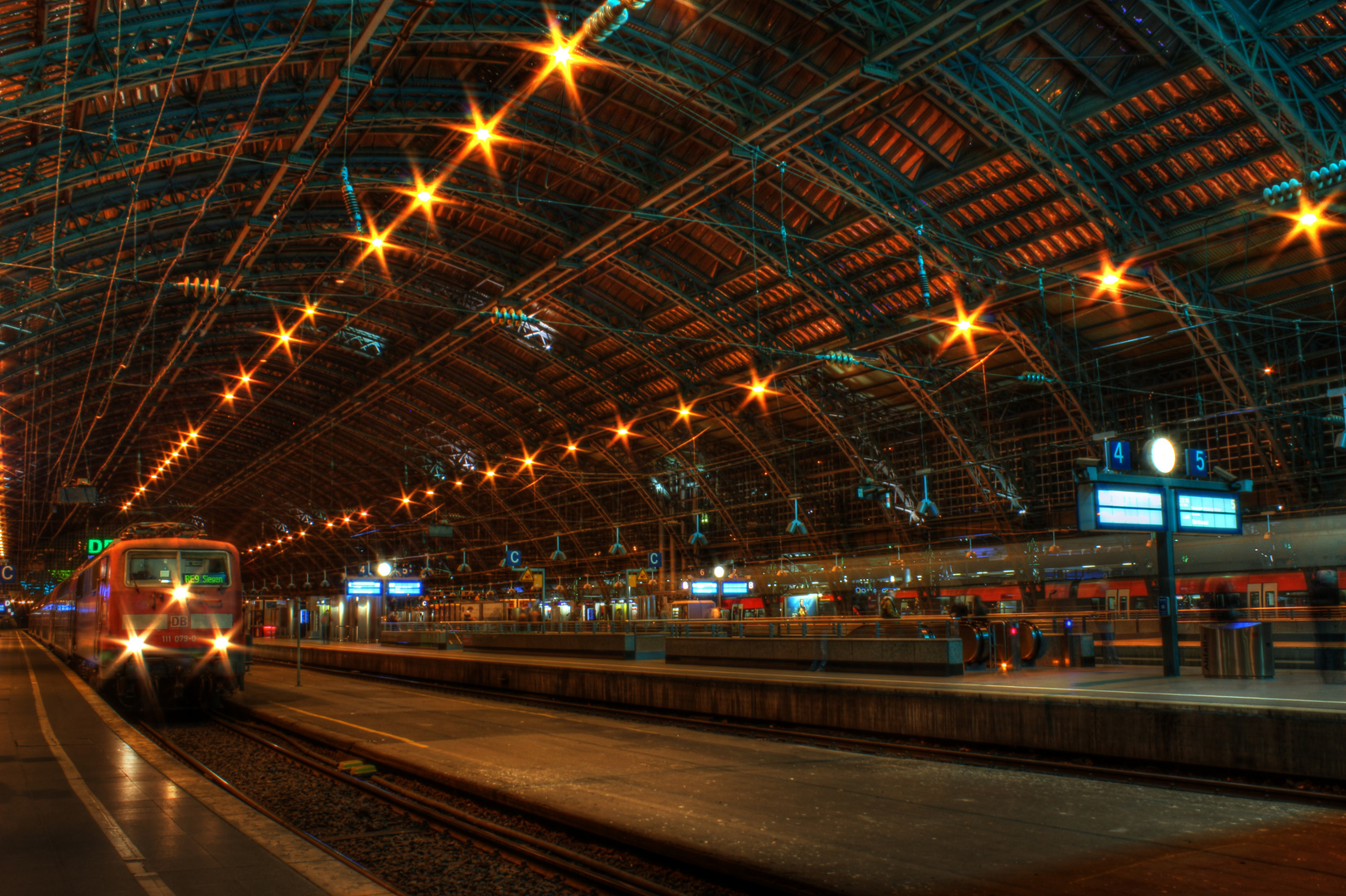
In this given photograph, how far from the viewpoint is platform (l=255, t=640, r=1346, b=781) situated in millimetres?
10641

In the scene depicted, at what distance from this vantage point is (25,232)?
27.7 metres

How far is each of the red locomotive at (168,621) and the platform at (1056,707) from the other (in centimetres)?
736

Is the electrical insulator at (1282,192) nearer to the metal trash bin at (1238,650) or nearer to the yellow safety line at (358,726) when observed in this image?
the metal trash bin at (1238,650)

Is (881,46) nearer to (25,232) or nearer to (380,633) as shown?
(25,232)

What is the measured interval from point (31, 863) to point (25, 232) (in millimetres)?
26512

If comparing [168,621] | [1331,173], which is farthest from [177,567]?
[1331,173]

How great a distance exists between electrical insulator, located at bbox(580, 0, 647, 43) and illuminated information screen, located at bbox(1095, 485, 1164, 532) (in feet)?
36.1

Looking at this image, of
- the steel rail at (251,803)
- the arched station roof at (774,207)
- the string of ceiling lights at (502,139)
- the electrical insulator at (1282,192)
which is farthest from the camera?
the arched station roof at (774,207)

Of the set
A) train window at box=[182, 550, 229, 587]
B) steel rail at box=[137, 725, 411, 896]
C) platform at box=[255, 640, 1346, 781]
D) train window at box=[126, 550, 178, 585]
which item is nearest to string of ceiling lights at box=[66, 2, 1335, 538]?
platform at box=[255, 640, 1346, 781]

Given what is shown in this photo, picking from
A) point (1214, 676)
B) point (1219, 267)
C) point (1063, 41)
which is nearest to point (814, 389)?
point (1219, 267)

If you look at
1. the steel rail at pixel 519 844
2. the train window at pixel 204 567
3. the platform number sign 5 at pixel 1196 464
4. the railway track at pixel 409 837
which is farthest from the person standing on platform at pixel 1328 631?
the train window at pixel 204 567

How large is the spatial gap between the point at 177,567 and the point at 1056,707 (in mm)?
16126

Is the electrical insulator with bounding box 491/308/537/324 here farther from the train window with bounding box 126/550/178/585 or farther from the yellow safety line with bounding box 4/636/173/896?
the yellow safety line with bounding box 4/636/173/896

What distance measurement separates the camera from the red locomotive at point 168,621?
18484mm
